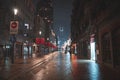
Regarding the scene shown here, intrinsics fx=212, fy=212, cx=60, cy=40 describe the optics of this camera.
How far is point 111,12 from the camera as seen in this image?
2161cm

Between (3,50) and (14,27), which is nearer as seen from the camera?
(14,27)

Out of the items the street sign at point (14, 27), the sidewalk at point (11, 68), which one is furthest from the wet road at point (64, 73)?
the street sign at point (14, 27)

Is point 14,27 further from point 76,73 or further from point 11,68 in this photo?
point 76,73

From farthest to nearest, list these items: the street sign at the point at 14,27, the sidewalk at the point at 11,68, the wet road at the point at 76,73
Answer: the street sign at the point at 14,27
the sidewalk at the point at 11,68
the wet road at the point at 76,73

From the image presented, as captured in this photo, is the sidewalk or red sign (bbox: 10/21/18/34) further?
red sign (bbox: 10/21/18/34)

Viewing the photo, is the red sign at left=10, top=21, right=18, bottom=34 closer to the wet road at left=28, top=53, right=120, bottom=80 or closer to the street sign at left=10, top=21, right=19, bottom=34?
the street sign at left=10, top=21, right=19, bottom=34

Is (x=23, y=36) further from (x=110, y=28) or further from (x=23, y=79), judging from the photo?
(x=23, y=79)

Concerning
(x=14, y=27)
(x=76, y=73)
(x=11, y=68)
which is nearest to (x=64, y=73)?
(x=76, y=73)

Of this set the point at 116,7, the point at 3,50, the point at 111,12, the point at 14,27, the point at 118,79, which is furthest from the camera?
the point at 3,50

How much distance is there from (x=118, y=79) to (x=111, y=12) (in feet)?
31.6

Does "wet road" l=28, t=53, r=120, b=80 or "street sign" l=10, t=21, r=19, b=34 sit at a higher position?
"street sign" l=10, t=21, r=19, b=34

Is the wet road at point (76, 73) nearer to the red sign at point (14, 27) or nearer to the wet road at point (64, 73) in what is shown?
the wet road at point (64, 73)

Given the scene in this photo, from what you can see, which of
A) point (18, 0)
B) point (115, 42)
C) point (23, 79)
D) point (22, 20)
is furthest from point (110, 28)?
point (22, 20)

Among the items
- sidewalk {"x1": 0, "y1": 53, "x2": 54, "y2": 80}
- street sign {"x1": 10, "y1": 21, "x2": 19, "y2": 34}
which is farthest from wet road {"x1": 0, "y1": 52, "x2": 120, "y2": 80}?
street sign {"x1": 10, "y1": 21, "x2": 19, "y2": 34}
